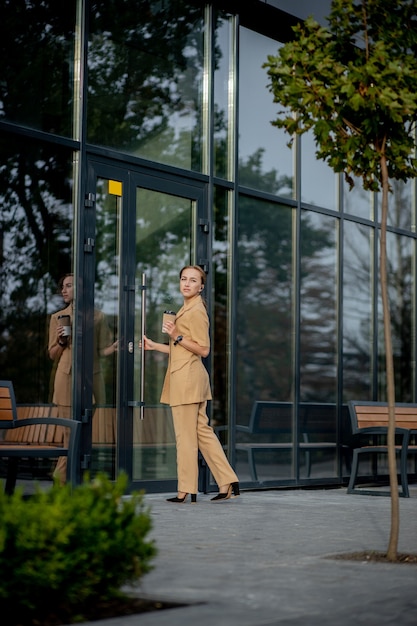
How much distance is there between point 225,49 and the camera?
13219 mm

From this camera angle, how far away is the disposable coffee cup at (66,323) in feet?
36.1

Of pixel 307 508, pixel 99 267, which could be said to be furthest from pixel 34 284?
pixel 307 508

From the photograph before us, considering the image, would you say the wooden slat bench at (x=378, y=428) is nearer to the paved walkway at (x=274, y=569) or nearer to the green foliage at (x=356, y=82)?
the paved walkway at (x=274, y=569)

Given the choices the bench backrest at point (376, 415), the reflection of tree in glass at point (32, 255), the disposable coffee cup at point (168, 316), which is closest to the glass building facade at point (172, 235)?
the reflection of tree in glass at point (32, 255)

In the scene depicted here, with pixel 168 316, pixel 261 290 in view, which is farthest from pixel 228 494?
pixel 261 290

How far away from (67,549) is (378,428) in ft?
28.5

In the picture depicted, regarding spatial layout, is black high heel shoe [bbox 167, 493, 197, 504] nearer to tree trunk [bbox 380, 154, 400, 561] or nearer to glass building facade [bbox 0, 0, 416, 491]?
glass building facade [bbox 0, 0, 416, 491]

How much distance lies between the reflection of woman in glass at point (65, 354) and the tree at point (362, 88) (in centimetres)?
387

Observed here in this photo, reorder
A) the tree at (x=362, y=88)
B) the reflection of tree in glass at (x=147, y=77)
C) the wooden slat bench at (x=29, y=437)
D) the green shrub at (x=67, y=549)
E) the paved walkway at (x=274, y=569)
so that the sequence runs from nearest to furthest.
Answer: the green shrub at (x=67, y=549) < the paved walkway at (x=274, y=569) < the tree at (x=362, y=88) < the wooden slat bench at (x=29, y=437) < the reflection of tree in glass at (x=147, y=77)

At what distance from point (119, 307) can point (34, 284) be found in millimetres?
866

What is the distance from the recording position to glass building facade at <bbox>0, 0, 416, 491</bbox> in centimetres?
1103

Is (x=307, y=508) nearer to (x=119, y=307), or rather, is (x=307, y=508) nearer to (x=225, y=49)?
(x=119, y=307)

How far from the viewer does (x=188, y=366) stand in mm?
10828

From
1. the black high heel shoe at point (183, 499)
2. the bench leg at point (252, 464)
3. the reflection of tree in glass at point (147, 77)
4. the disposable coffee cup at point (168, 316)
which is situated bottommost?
the black high heel shoe at point (183, 499)
